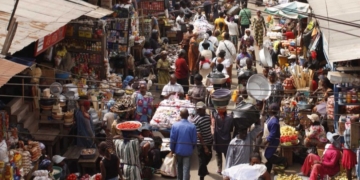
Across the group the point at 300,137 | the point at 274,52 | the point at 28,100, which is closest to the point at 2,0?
the point at 28,100

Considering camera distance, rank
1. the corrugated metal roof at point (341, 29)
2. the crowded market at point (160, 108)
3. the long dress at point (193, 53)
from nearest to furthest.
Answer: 1. the corrugated metal roof at point (341, 29)
2. the crowded market at point (160, 108)
3. the long dress at point (193, 53)

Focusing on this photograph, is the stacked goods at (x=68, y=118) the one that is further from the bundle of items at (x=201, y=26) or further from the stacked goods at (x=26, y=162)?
the bundle of items at (x=201, y=26)

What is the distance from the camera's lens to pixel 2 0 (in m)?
15.4

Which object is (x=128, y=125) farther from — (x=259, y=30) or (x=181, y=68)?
(x=259, y=30)

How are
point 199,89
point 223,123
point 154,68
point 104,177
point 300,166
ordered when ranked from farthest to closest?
point 154,68
point 199,89
point 300,166
point 223,123
point 104,177

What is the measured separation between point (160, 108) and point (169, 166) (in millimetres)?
2072

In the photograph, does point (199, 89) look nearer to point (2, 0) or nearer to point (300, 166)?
point (300, 166)

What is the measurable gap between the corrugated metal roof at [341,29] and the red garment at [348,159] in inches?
69.6

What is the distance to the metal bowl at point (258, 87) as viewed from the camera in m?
15.6

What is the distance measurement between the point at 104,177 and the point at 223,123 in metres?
2.44

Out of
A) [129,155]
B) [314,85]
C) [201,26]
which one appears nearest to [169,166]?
[129,155]

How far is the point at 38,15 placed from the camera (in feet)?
48.3

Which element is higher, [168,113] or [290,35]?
[290,35]

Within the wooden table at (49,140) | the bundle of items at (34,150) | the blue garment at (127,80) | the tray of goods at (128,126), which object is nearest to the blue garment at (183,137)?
the tray of goods at (128,126)
